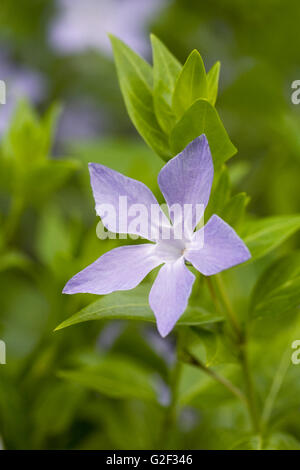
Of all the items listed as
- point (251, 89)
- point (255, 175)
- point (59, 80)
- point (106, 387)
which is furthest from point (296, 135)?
point (59, 80)

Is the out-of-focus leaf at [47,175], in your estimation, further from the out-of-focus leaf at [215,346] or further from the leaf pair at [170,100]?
the out-of-focus leaf at [215,346]

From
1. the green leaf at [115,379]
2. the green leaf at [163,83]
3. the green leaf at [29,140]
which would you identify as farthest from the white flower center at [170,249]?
the green leaf at [29,140]

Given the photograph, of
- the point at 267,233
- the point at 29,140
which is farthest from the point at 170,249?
the point at 29,140

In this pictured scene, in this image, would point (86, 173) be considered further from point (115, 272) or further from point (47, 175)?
point (115, 272)

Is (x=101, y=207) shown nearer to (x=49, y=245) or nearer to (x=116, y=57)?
(x=116, y=57)
